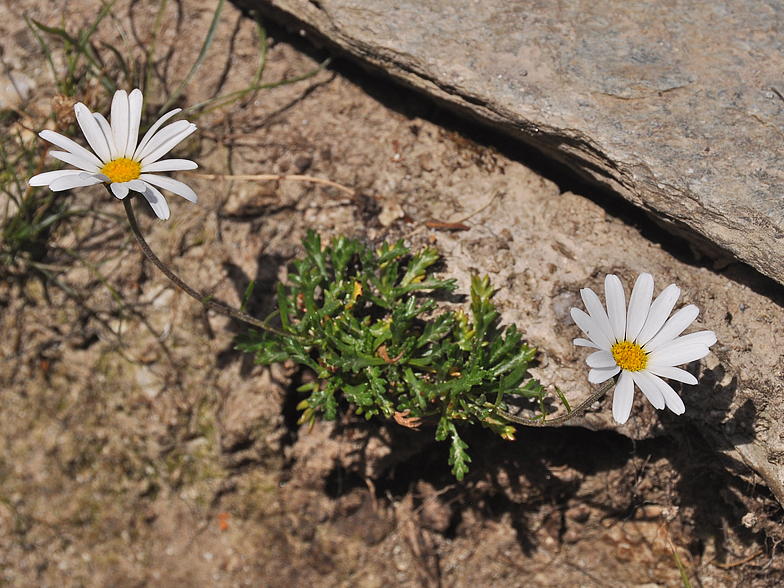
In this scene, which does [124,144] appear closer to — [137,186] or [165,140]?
[165,140]

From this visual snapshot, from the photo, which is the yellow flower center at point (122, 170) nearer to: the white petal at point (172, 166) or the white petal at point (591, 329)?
the white petal at point (172, 166)

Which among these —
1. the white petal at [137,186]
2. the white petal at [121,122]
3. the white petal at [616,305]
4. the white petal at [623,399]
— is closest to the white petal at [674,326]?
the white petal at [616,305]

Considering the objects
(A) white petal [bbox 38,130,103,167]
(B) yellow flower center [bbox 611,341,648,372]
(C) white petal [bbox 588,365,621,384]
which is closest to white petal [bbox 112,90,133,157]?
(A) white petal [bbox 38,130,103,167]

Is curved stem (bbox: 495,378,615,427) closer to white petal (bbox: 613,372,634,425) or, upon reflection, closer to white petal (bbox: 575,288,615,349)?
white petal (bbox: 613,372,634,425)

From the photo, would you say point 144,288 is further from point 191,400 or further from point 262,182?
point 262,182

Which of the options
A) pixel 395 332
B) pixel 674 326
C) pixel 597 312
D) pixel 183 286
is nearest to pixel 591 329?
pixel 597 312
